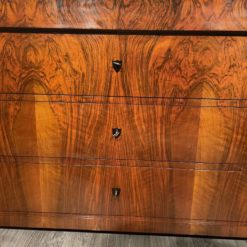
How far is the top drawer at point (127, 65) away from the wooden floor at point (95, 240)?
2.04 ft

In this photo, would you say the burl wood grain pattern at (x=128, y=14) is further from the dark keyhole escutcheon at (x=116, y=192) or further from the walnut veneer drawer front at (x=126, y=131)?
the dark keyhole escutcheon at (x=116, y=192)

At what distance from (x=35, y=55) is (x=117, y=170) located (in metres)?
0.54

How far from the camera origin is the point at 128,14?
0.93 m

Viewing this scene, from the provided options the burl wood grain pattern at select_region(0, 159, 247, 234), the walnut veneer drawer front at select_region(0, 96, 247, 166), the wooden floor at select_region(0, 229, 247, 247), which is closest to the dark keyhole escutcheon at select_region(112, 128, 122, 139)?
the walnut veneer drawer front at select_region(0, 96, 247, 166)

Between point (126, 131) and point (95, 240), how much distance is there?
498 millimetres

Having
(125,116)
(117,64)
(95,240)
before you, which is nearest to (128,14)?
(117,64)

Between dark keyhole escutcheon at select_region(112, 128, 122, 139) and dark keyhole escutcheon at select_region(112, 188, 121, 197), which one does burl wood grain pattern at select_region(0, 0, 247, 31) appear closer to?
dark keyhole escutcheon at select_region(112, 128, 122, 139)

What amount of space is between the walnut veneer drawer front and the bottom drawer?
65 millimetres

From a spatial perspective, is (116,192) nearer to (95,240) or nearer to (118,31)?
(95,240)

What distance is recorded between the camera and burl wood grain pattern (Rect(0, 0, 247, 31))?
91cm

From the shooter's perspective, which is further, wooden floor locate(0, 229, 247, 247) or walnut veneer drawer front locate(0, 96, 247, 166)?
wooden floor locate(0, 229, 247, 247)

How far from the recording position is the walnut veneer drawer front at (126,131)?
3.37ft

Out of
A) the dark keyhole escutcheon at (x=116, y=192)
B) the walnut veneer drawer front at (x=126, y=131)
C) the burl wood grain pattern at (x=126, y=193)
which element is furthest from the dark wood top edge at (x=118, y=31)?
the dark keyhole escutcheon at (x=116, y=192)

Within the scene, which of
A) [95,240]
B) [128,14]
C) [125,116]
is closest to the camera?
[128,14]
